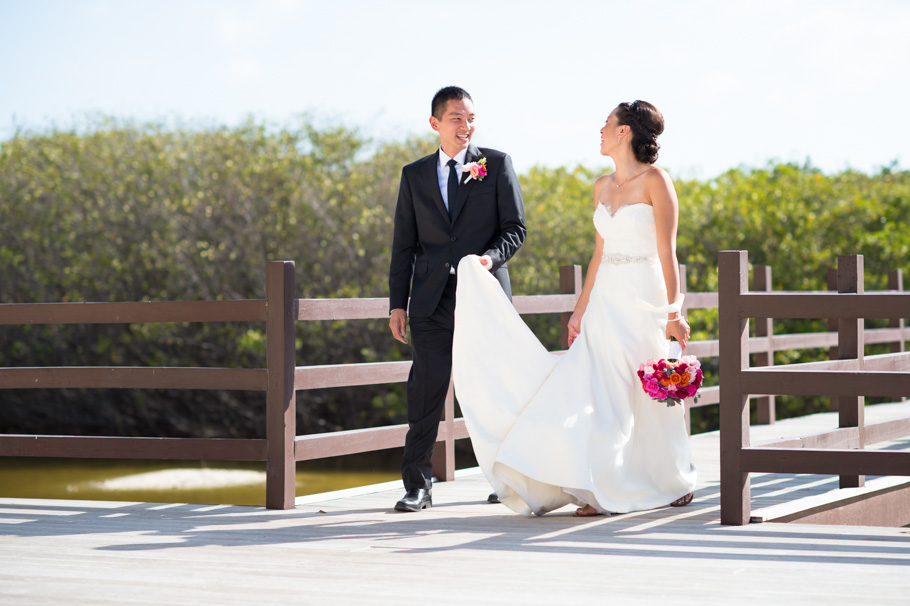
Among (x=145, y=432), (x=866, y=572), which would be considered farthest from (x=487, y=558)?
(x=145, y=432)

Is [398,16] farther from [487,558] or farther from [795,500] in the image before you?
[487,558]

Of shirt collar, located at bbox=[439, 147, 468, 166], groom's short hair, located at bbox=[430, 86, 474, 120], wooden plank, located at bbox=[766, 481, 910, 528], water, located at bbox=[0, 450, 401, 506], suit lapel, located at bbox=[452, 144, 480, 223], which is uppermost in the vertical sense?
groom's short hair, located at bbox=[430, 86, 474, 120]

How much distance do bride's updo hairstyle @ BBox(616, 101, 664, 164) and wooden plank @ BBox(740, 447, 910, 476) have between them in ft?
4.71

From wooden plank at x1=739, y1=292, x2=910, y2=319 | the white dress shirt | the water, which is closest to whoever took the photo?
wooden plank at x1=739, y1=292, x2=910, y2=319

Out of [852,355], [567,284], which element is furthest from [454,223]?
[567,284]

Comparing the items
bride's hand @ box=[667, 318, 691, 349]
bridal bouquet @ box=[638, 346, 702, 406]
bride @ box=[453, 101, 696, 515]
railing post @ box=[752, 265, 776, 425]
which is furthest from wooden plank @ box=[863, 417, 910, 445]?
railing post @ box=[752, 265, 776, 425]

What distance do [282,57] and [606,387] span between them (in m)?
15.3

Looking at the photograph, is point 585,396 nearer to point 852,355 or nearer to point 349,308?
point 349,308

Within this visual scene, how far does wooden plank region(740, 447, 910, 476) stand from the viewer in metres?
4.69

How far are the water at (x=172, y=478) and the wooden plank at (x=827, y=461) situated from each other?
7.83 meters

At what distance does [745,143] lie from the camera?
18750 millimetres

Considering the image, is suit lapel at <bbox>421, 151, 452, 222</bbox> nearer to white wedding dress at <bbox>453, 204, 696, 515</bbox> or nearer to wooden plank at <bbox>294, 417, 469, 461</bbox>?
white wedding dress at <bbox>453, 204, 696, 515</bbox>

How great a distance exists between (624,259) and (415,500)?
1487 millimetres

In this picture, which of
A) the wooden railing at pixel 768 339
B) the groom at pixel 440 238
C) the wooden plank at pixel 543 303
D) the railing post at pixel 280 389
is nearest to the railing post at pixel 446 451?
the wooden plank at pixel 543 303
